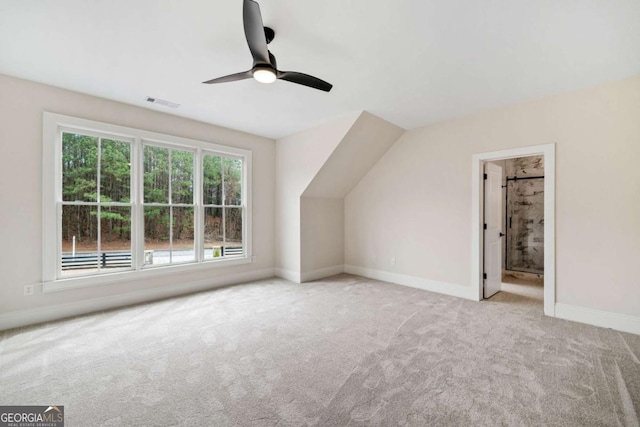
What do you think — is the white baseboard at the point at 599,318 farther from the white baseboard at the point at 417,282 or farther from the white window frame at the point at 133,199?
the white window frame at the point at 133,199

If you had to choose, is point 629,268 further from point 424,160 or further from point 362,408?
point 362,408

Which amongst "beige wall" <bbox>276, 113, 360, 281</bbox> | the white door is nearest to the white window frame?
"beige wall" <bbox>276, 113, 360, 281</bbox>

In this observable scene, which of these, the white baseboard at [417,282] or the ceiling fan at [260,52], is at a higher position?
the ceiling fan at [260,52]

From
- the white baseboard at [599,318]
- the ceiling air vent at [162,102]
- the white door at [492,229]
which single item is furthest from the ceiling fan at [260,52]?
→ the white baseboard at [599,318]

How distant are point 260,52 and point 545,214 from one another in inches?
148

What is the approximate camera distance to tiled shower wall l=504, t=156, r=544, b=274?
569 centimetres

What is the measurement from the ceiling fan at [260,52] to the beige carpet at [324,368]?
241 cm

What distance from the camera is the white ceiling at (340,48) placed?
1.98m

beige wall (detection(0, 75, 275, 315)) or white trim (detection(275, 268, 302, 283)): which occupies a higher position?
beige wall (detection(0, 75, 275, 315))

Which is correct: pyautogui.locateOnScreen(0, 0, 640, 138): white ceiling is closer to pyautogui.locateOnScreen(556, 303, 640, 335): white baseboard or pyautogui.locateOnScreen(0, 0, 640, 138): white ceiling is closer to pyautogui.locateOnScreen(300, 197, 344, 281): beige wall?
pyautogui.locateOnScreen(300, 197, 344, 281): beige wall

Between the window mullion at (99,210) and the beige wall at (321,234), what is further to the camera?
the beige wall at (321,234)

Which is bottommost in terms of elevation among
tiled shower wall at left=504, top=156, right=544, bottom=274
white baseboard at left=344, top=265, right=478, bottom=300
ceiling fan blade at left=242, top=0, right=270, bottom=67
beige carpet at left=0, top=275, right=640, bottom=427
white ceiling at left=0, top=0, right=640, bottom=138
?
beige carpet at left=0, top=275, right=640, bottom=427

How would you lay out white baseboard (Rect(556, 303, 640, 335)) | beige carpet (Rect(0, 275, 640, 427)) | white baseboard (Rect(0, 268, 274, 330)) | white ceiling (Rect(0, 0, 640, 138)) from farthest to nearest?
white baseboard (Rect(0, 268, 274, 330)) → white baseboard (Rect(556, 303, 640, 335)) → white ceiling (Rect(0, 0, 640, 138)) → beige carpet (Rect(0, 275, 640, 427))

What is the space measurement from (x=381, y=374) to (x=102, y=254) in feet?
12.2
